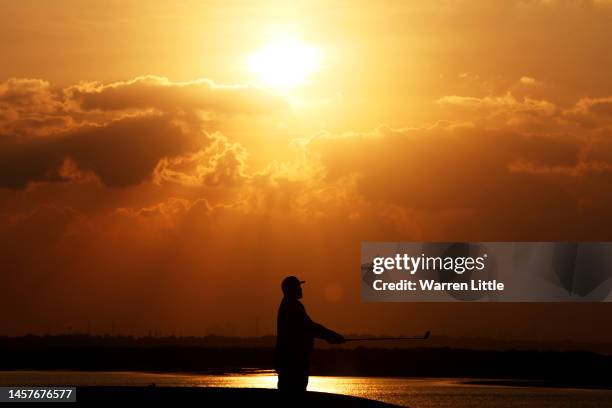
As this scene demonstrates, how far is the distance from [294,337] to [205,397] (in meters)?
7.55

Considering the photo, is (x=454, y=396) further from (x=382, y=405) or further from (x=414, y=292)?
(x=382, y=405)

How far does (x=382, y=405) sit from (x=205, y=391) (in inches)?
193

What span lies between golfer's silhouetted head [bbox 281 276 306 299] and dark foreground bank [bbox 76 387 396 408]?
5.70 m

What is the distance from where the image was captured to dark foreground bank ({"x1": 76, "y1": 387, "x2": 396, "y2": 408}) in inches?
1110

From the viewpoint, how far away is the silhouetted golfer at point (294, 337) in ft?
72.1

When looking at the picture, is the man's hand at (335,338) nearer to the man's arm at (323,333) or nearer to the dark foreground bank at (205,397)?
the man's arm at (323,333)

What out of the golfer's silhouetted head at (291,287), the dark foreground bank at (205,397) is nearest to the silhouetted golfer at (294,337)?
the golfer's silhouetted head at (291,287)

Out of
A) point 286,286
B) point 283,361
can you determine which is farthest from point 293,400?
point 286,286

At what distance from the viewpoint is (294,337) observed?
22375mm

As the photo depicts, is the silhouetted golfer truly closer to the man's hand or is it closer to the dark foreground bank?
the man's hand

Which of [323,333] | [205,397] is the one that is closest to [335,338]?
[323,333]

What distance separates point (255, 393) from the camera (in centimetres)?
2956

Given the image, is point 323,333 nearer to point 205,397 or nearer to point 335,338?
point 335,338

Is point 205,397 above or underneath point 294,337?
above
